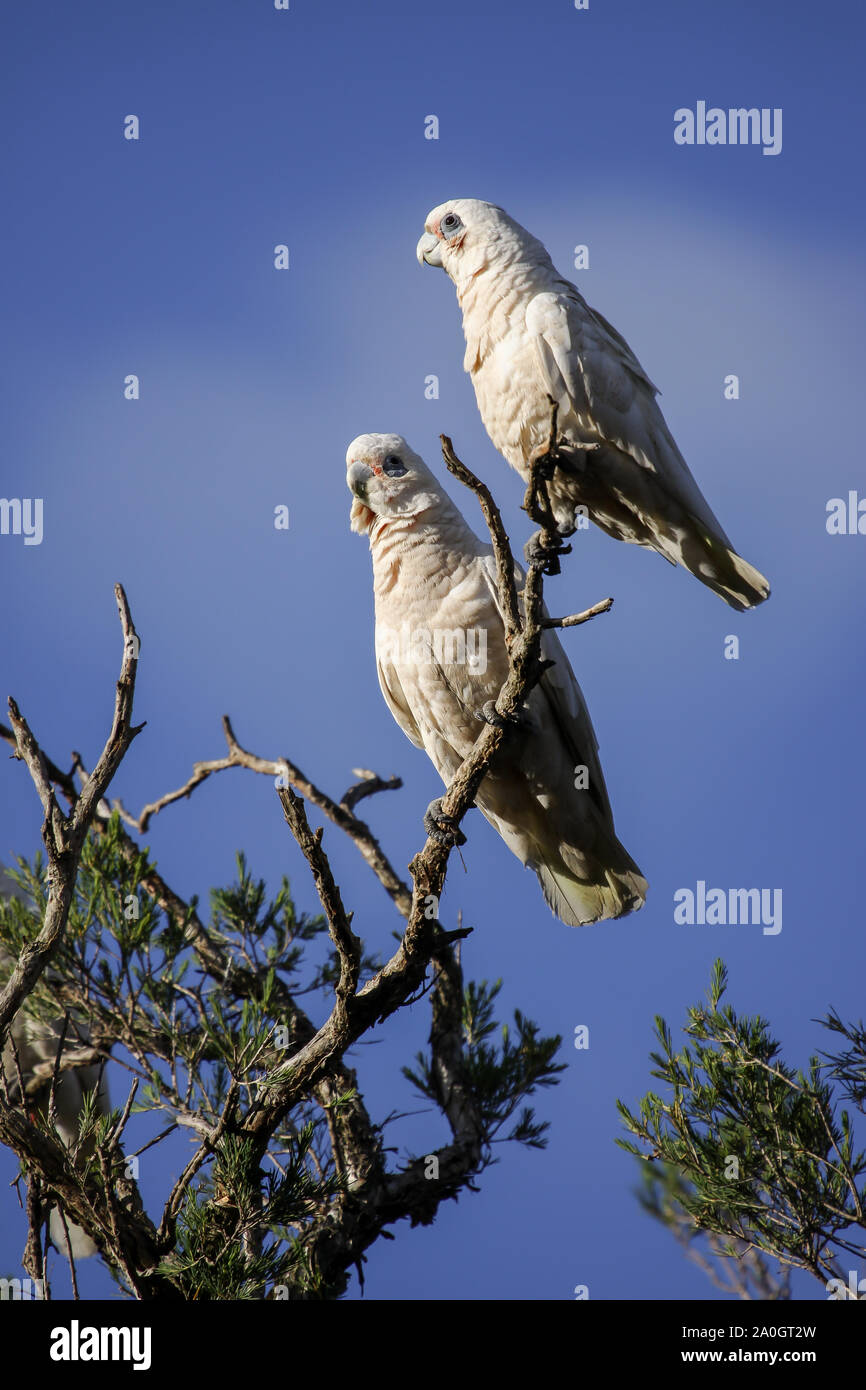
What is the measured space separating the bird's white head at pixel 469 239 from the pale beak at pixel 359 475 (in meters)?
0.81

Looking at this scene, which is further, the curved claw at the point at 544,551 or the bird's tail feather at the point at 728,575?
the bird's tail feather at the point at 728,575

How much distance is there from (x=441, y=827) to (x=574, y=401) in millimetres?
1576

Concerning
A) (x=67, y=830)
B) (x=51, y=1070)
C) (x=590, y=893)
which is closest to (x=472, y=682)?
(x=590, y=893)

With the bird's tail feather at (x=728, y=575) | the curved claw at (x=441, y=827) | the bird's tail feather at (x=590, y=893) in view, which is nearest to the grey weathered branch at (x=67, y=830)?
the curved claw at (x=441, y=827)

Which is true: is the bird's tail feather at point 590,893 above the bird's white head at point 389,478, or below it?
below

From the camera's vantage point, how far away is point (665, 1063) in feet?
12.3

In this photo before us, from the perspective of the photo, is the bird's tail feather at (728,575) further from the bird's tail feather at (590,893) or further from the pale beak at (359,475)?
the pale beak at (359,475)

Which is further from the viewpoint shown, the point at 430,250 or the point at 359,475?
the point at 430,250

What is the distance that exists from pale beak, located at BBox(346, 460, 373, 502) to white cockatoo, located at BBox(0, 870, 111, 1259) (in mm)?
2053

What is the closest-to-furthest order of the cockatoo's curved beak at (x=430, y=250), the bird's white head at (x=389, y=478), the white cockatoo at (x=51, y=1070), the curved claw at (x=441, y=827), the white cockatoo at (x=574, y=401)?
1. the curved claw at (x=441, y=827)
2. the white cockatoo at (x=574, y=401)
3. the bird's white head at (x=389, y=478)
4. the white cockatoo at (x=51, y=1070)
5. the cockatoo's curved beak at (x=430, y=250)

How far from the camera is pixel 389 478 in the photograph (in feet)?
13.6

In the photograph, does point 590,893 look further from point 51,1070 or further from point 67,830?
point 51,1070

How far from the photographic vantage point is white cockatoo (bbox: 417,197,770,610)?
3.94m

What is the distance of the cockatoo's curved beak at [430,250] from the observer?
4454 millimetres
